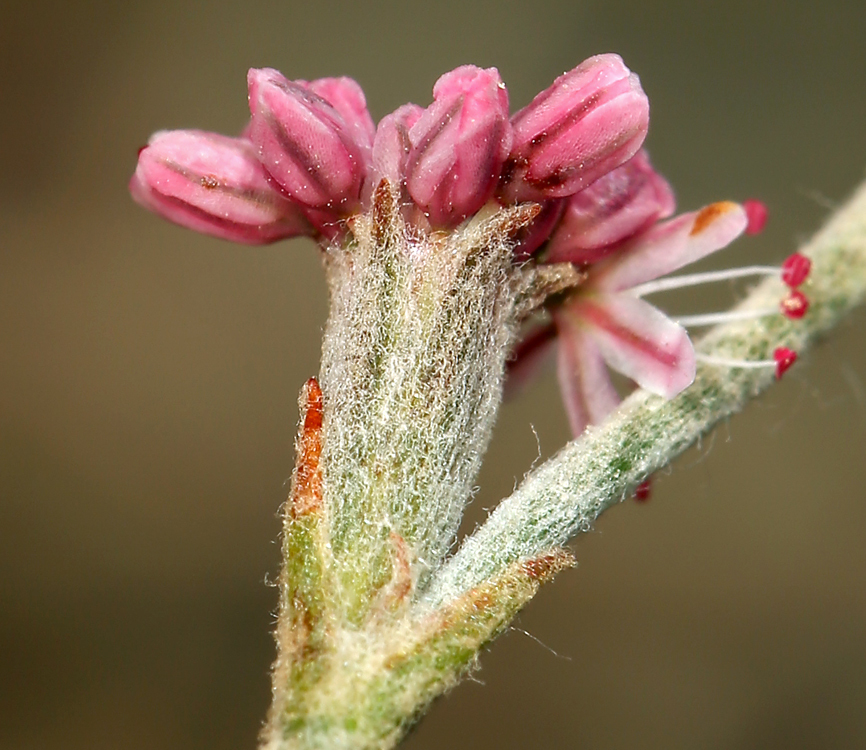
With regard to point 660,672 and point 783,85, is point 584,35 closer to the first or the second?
point 783,85

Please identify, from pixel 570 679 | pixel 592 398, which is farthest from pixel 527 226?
pixel 570 679

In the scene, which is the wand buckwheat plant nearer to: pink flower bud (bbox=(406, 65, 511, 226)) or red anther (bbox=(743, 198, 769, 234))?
pink flower bud (bbox=(406, 65, 511, 226))

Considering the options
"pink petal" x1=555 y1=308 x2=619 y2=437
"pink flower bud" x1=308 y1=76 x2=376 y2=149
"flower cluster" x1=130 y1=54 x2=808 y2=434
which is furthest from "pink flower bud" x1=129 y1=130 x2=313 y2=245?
"pink petal" x1=555 y1=308 x2=619 y2=437

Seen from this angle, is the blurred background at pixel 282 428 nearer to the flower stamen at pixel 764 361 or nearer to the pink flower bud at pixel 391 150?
the flower stamen at pixel 764 361

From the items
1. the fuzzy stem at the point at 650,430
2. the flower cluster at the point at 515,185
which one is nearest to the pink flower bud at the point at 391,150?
the flower cluster at the point at 515,185

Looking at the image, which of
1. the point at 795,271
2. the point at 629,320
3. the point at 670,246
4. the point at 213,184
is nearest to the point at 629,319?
the point at 629,320

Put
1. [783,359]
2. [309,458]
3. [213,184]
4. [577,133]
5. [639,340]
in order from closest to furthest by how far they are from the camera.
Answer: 1. [309,458]
2. [577,133]
3. [213,184]
4. [639,340]
5. [783,359]

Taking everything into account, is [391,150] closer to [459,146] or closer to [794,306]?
[459,146]
